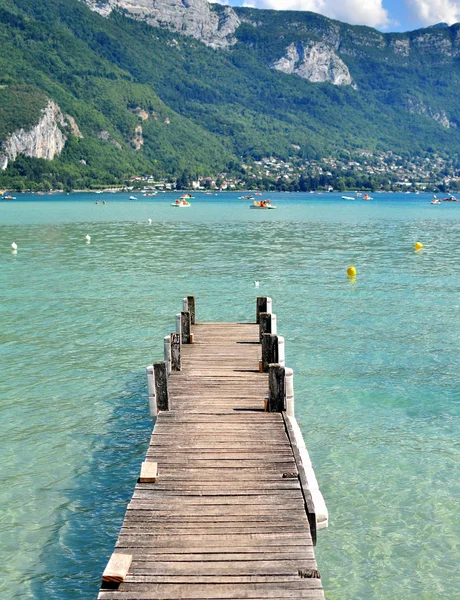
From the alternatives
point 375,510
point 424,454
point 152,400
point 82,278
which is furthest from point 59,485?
point 82,278

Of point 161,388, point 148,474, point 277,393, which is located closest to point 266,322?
point 277,393

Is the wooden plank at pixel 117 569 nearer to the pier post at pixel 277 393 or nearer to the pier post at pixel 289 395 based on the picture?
the pier post at pixel 277 393

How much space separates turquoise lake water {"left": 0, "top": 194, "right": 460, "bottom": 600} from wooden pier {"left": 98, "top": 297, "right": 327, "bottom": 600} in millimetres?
1527

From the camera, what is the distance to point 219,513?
9.03 metres

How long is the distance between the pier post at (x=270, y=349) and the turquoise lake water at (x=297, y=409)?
1716 millimetres

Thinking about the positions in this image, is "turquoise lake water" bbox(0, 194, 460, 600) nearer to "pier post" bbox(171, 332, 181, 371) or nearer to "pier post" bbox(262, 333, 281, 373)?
"pier post" bbox(171, 332, 181, 371)

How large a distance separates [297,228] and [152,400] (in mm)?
74459

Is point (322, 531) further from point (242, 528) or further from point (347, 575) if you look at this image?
point (242, 528)

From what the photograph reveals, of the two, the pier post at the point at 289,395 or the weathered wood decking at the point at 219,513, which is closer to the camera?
the weathered wood decking at the point at 219,513

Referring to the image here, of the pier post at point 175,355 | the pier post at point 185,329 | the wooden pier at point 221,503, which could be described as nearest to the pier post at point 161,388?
the wooden pier at point 221,503

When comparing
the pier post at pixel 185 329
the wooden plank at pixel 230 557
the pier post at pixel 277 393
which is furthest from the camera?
the pier post at pixel 185 329

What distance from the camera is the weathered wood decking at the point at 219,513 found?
24.8 feet

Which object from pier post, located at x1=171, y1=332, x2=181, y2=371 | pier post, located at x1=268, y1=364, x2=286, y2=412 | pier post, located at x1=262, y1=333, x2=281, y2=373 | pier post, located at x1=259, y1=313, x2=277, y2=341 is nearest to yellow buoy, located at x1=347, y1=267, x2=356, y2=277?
pier post, located at x1=259, y1=313, x2=277, y2=341

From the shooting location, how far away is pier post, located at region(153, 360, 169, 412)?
13.0 meters
